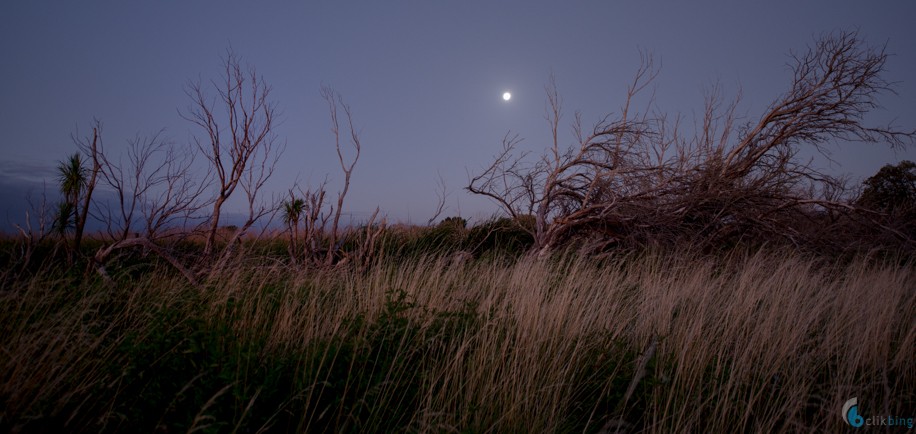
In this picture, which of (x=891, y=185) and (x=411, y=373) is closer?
(x=411, y=373)

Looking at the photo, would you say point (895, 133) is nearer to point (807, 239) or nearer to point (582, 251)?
point (807, 239)

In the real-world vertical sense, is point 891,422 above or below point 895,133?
below

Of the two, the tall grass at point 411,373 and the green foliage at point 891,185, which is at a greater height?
the green foliage at point 891,185

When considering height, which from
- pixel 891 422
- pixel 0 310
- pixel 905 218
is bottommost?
pixel 891 422

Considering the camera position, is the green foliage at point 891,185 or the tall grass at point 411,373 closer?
the tall grass at point 411,373

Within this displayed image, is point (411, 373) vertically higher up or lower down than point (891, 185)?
lower down

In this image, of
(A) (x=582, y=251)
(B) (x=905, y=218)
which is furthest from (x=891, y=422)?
(B) (x=905, y=218)

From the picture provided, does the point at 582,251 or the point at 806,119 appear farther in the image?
the point at 806,119

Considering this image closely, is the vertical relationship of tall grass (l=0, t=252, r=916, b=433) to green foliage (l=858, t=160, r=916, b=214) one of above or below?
below

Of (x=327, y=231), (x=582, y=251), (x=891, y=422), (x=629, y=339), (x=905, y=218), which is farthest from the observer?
(x=905, y=218)

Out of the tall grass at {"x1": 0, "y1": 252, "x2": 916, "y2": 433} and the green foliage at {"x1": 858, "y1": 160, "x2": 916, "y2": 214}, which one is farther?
the green foliage at {"x1": 858, "y1": 160, "x2": 916, "y2": 214}

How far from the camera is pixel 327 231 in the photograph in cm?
771

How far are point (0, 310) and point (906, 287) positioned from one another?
10619 millimetres

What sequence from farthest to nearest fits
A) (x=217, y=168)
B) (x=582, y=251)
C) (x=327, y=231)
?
(x=327, y=231) < (x=582, y=251) < (x=217, y=168)
